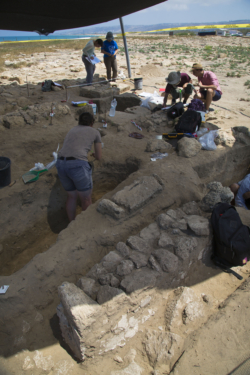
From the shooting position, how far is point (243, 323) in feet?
8.32

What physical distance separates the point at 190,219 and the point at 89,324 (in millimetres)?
1805

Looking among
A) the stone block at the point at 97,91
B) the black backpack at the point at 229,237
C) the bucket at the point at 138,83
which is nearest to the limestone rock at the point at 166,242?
the black backpack at the point at 229,237

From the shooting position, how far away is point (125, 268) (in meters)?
2.54

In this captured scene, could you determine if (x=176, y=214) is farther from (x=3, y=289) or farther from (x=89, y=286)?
(x=3, y=289)

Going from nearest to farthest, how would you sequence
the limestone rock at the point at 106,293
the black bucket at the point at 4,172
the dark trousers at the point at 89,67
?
the limestone rock at the point at 106,293 → the black bucket at the point at 4,172 → the dark trousers at the point at 89,67

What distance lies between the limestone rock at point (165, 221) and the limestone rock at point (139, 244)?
364 mm

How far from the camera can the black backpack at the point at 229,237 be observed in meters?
2.78

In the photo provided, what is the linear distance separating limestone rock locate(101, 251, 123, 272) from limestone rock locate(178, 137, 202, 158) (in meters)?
2.93

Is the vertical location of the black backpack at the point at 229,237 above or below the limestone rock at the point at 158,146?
below

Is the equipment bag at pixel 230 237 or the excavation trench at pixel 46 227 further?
the excavation trench at pixel 46 227

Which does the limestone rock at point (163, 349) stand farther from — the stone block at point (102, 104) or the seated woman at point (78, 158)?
the stone block at point (102, 104)

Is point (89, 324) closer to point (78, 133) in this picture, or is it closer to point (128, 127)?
point (78, 133)

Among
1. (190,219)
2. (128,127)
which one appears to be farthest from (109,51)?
(190,219)

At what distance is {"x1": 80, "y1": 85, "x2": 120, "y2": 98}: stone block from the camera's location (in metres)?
7.86
